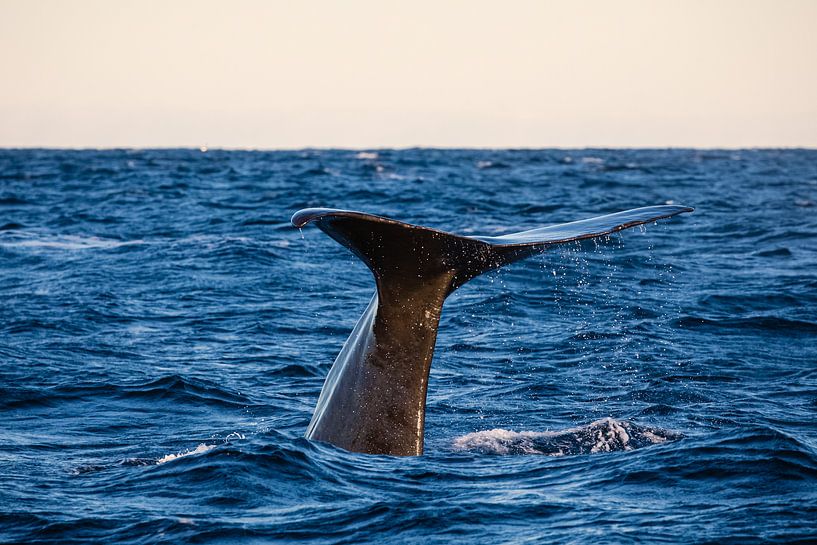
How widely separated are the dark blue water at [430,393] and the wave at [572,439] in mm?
30

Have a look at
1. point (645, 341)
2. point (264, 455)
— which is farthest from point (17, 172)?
point (264, 455)

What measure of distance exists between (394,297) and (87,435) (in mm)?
3174

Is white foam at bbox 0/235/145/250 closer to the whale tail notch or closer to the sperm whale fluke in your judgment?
the sperm whale fluke

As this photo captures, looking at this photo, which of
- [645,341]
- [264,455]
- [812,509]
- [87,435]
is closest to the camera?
[812,509]

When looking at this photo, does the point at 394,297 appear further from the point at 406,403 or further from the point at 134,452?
the point at 134,452

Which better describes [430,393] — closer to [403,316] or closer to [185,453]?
[185,453]

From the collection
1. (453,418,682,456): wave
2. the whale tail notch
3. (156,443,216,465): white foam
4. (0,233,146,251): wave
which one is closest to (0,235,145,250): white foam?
(0,233,146,251): wave

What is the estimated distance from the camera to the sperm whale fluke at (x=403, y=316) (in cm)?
583

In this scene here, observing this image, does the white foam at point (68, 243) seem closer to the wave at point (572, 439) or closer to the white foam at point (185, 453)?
the white foam at point (185, 453)

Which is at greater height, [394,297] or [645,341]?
[394,297]

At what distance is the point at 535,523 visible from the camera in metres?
5.50

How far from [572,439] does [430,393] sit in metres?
2.19

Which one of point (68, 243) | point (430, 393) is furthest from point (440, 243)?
point (68, 243)

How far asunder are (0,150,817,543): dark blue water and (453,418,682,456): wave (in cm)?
3
